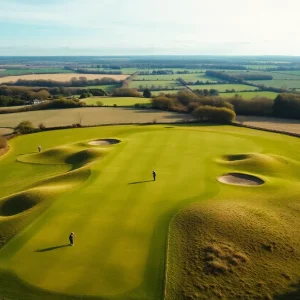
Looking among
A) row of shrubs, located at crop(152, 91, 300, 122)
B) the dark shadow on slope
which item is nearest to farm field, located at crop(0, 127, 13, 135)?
row of shrubs, located at crop(152, 91, 300, 122)

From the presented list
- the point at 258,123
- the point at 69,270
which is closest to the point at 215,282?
the point at 69,270

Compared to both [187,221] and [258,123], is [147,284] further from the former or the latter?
[258,123]

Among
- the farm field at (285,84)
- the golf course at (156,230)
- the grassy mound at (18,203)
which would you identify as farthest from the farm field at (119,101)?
the grassy mound at (18,203)

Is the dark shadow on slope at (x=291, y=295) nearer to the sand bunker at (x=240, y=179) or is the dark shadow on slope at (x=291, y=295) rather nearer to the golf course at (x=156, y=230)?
the golf course at (x=156, y=230)

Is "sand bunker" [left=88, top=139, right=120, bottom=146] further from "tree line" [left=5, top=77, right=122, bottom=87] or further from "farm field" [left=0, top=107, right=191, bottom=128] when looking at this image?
"tree line" [left=5, top=77, right=122, bottom=87]

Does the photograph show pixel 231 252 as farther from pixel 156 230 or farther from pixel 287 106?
pixel 287 106

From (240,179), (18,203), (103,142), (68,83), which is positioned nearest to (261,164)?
(240,179)

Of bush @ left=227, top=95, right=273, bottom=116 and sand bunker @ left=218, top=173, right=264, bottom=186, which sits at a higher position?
sand bunker @ left=218, top=173, right=264, bottom=186
